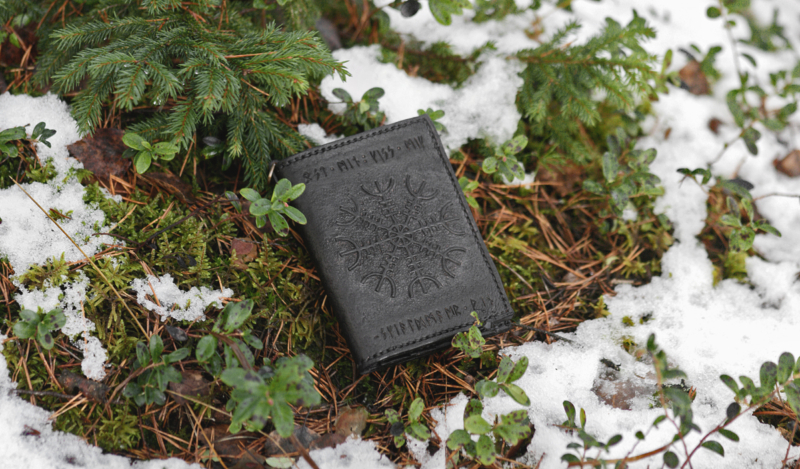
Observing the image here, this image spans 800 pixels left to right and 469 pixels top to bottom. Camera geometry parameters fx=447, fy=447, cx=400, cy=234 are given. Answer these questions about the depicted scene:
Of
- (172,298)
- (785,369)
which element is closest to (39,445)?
(172,298)

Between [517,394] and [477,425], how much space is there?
0.20 m

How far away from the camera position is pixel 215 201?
1978 millimetres

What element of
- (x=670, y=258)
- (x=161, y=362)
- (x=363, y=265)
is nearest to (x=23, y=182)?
(x=161, y=362)

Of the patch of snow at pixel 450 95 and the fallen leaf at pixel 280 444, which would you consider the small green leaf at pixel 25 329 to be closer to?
the fallen leaf at pixel 280 444

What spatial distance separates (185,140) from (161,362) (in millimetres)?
881

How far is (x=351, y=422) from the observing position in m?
1.85

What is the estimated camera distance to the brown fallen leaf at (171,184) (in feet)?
6.65

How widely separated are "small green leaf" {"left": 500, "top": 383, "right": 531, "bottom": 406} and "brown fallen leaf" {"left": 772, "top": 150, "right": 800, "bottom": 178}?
103 inches

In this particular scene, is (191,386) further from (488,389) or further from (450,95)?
(450,95)

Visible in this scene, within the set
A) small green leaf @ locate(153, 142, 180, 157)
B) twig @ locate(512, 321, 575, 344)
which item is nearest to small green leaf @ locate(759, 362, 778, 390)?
twig @ locate(512, 321, 575, 344)

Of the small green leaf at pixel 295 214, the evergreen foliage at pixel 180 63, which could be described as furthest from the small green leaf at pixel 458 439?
the evergreen foliage at pixel 180 63

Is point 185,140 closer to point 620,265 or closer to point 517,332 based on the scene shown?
point 517,332

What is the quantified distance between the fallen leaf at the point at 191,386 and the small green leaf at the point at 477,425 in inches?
39.7

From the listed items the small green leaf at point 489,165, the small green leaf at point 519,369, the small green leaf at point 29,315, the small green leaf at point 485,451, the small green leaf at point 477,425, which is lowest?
the small green leaf at point 485,451
